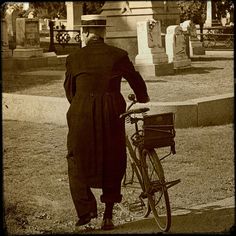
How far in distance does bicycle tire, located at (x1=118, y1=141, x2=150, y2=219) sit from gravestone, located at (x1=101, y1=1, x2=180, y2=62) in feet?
32.0

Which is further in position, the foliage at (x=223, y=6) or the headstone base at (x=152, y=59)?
the headstone base at (x=152, y=59)

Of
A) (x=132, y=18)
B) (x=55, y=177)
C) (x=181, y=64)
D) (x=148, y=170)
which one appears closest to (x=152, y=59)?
(x=181, y=64)

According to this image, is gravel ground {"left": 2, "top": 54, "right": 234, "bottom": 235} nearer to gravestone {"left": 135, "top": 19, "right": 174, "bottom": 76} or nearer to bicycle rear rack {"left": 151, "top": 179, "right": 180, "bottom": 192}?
bicycle rear rack {"left": 151, "top": 179, "right": 180, "bottom": 192}

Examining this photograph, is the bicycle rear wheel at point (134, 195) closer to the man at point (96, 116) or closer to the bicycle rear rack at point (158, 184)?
the bicycle rear rack at point (158, 184)

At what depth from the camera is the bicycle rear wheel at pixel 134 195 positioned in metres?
4.87

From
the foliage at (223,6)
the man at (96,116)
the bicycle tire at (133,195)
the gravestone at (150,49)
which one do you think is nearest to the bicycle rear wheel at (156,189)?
the bicycle tire at (133,195)

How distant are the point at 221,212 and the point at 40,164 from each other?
78.0 inches

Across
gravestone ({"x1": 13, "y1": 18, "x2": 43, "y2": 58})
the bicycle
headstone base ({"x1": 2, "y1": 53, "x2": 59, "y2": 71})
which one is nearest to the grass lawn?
headstone base ({"x1": 2, "y1": 53, "x2": 59, "y2": 71})

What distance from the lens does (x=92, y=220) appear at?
15.5ft

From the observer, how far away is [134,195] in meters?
5.27

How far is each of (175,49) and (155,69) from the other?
170 centimetres

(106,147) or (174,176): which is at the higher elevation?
(106,147)

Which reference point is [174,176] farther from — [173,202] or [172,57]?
[172,57]

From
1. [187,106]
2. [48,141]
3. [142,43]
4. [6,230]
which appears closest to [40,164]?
[48,141]
